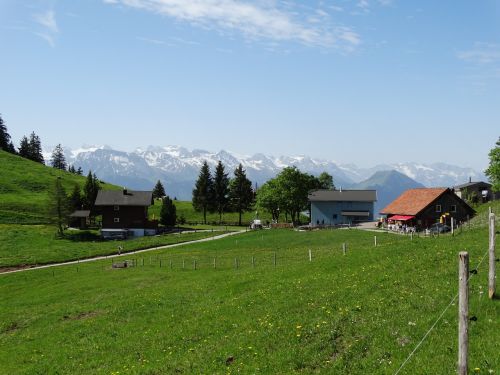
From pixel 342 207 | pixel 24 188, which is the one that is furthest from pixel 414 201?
pixel 24 188

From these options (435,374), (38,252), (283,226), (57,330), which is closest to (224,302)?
(57,330)

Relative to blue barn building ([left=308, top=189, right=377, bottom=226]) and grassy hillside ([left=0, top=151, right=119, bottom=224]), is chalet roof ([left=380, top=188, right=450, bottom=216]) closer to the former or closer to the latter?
blue barn building ([left=308, top=189, right=377, bottom=226])

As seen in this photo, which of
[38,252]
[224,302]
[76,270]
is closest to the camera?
[224,302]

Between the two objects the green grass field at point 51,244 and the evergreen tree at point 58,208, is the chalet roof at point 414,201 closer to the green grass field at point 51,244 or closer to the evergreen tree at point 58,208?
the green grass field at point 51,244

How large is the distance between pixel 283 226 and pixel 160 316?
306 feet

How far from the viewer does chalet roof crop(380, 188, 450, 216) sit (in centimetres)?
9300

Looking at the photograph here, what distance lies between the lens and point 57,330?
2839cm

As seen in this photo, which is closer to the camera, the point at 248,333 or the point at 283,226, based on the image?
the point at 248,333

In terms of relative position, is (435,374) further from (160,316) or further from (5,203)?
(5,203)

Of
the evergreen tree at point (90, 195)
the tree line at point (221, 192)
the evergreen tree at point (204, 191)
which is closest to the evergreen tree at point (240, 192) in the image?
the tree line at point (221, 192)

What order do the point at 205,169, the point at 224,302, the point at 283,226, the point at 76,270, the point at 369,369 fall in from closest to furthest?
the point at 369,369, the point at 224,302, the point at 76,270, the point at 283,226, the point at 205,169

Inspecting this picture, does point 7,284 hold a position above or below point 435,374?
below

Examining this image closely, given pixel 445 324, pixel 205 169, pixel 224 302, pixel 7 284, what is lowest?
pixel 7 284

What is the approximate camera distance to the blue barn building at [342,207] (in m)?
125
